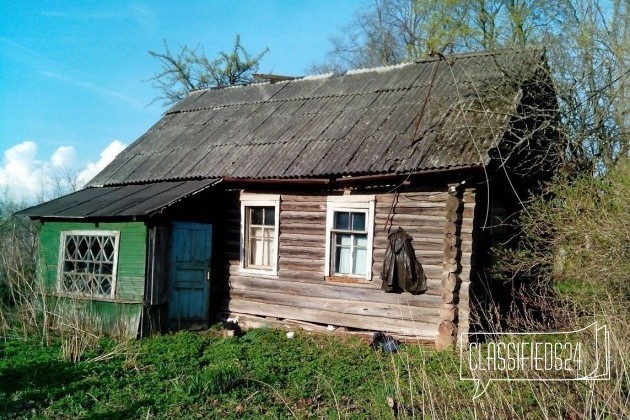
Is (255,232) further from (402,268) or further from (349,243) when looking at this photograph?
(402,268)

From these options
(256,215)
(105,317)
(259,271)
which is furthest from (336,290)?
(105,317)

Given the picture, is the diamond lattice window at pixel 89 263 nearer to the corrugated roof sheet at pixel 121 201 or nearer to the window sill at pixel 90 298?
the window sill at pixel 90 298

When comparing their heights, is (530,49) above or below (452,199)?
above

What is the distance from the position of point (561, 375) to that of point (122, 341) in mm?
6698

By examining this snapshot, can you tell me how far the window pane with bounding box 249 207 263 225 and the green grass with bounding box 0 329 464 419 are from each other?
261 cm

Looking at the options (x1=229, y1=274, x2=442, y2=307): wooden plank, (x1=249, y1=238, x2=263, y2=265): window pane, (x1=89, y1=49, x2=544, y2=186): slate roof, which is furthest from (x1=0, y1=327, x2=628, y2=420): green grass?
(x1=89, y1=49, x2=544, y2=186): slate roof

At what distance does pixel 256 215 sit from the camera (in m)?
11.0

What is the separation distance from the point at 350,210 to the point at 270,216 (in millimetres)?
1935

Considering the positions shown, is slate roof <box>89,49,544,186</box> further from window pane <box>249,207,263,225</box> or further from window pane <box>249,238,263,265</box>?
window pane <box>249,238,263,265</box>

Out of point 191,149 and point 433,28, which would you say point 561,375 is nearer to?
point 191,149

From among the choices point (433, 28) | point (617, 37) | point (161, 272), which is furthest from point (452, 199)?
point (433, 28)

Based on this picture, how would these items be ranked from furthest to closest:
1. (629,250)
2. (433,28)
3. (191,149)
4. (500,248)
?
(433,28) → (191,149) → (500,248) → (629,250)

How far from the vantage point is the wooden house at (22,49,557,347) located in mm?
8805

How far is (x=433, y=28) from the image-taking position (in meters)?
23.0
